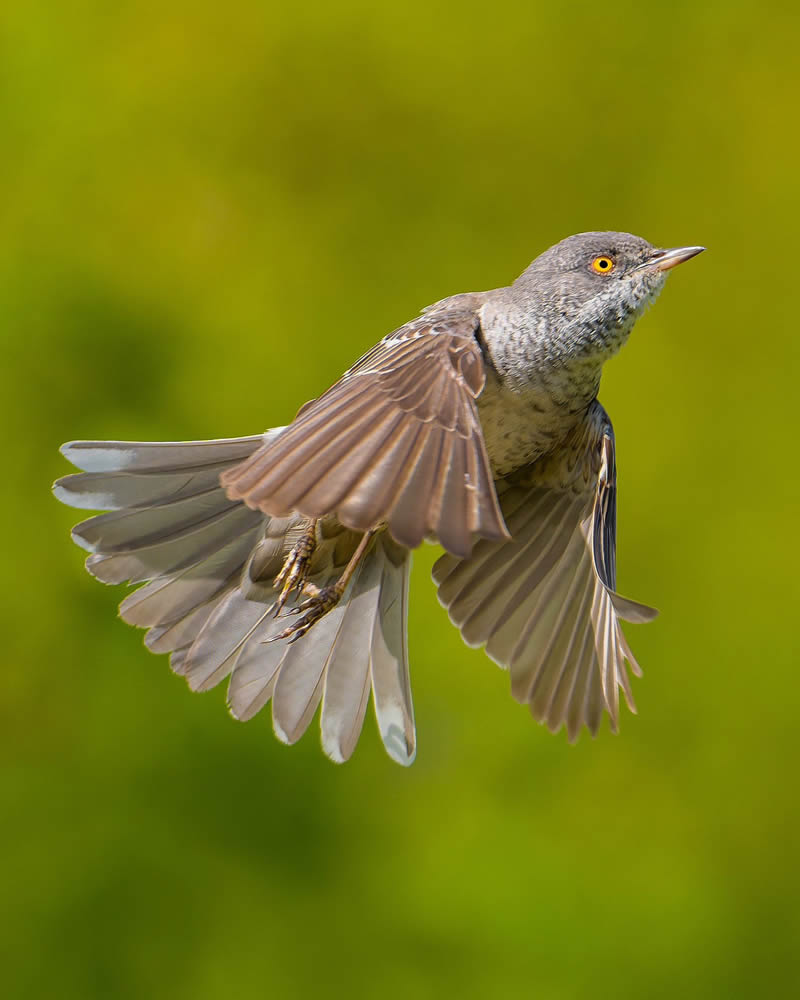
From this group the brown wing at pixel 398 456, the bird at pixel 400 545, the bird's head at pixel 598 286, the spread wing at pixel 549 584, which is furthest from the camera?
the spread wing at pixel 549 584

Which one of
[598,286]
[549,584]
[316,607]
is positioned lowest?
[316,607]

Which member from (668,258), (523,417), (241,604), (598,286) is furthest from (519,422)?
(241,604)

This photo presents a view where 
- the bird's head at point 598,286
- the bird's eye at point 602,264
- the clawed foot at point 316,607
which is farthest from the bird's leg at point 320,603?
the bird's eye at point 602,264

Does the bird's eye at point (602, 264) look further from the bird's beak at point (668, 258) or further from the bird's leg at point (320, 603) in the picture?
the bird's leg at point (320, 603)

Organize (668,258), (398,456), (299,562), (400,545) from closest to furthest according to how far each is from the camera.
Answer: (398,456) < (400,545) < (668,258) < (299,562)

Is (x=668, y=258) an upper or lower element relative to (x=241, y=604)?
upper

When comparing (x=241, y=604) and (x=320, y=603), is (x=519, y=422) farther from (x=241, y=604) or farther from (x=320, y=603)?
(x=241, y=604)

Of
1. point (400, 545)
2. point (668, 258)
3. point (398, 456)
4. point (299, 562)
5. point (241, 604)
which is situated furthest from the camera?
point (241, 604)
